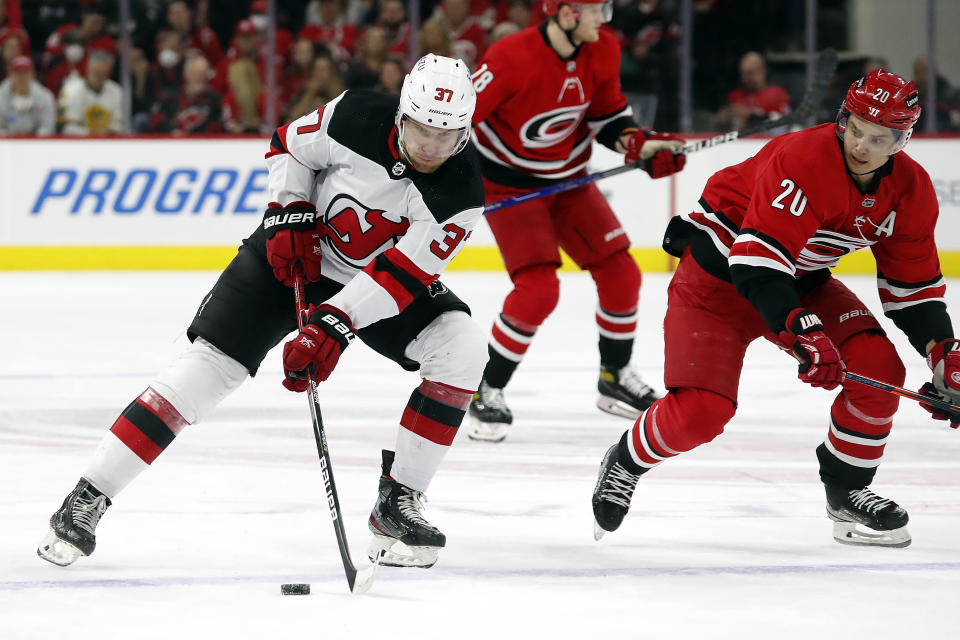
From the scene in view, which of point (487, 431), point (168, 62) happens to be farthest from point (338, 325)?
point (168, 62)

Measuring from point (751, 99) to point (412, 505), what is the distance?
19.3 ft

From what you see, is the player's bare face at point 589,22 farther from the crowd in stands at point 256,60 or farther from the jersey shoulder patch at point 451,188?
the crowd in stands at point 256,60

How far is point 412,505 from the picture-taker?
2.77 meters

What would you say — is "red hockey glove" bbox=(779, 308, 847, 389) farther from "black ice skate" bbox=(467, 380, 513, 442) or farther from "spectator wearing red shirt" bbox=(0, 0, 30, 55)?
"spectator wearing red shirt" bbox=(0, 0, 30, 55)

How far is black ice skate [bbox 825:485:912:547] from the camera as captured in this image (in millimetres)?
2871

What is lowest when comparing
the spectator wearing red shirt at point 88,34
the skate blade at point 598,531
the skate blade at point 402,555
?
the spectator wearing red shirt at point 88,34

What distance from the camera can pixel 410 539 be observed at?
8.85ft

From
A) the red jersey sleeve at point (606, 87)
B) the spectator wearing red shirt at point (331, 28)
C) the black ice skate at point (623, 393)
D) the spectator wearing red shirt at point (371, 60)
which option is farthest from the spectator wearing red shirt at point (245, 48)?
the black ice skate at point (623, 393)

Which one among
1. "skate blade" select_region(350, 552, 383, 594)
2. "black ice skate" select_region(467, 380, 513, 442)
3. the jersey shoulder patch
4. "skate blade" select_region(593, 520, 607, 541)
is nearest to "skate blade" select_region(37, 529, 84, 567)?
"skate blade" select_region(350, 552, 383, 594)

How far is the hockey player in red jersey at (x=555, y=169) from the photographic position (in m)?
4.19

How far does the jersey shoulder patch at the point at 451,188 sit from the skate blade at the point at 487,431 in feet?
4.47

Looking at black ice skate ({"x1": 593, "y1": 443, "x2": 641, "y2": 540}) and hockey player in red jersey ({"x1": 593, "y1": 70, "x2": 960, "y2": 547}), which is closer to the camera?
hockey player in red jersey ({"x1": 593, "y1": 70, "x2": 960, "y2": 547})

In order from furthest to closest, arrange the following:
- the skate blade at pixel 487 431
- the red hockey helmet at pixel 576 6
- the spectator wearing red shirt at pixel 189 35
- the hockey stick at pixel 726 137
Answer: the spectator wearing red shirt at pixel 189 35 → the hockey stick at pixel 726 137 → the red hockey helmet at pixel 576 6 → the skate blade at pixel 487 431

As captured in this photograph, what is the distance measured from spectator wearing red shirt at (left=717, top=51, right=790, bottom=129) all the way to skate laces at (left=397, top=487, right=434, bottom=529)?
18.7 feet
